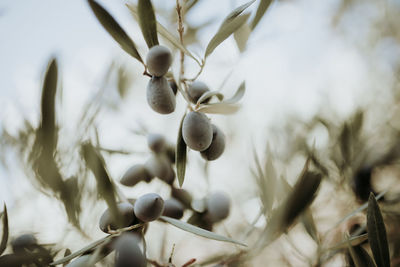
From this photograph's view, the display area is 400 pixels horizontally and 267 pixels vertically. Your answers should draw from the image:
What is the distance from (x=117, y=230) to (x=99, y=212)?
0.80 ft

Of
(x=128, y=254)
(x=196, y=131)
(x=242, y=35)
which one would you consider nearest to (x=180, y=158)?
(x=196, y=131)

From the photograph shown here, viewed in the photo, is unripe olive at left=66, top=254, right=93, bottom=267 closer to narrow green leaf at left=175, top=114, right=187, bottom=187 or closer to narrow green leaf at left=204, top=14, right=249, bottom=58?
narrow green leaf at left=175, top=114, right=187, bottom=187

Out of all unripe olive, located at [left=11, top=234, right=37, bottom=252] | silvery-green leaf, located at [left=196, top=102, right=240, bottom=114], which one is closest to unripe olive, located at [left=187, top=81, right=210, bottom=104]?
silvery-green leaf, located at [left=196, top=102, right=240, bottom=114]

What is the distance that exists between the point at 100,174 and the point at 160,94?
0.15 metres

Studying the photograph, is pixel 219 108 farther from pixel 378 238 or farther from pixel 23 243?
pixel 23 243

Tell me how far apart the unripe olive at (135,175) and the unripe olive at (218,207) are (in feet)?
0.47

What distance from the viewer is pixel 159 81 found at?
17.2 inches

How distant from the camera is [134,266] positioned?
383 mm

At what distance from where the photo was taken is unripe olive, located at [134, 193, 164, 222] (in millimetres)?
413

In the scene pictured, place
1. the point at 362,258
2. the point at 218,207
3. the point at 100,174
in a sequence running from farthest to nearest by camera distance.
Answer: the point at 218,207
the point at 362,258
the point at 100,174

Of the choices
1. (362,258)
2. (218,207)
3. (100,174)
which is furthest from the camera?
(218,207)

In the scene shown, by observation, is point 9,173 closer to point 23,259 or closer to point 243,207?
point 23,259

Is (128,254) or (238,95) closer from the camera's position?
(128,254)

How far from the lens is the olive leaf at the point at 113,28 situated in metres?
0.39
